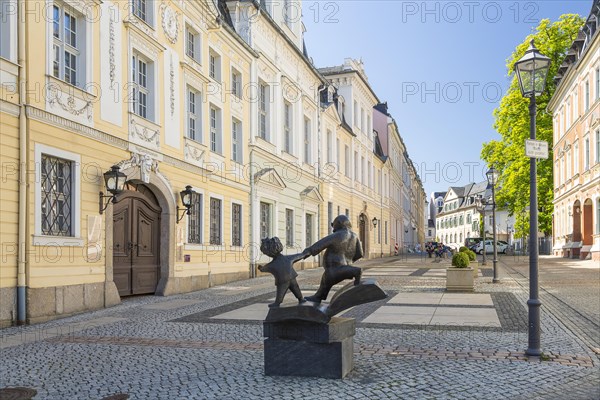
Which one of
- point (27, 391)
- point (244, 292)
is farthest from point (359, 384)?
point (244, 292)

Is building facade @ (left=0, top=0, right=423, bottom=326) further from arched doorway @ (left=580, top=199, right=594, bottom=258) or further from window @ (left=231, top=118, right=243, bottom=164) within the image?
arched doorway @ (left=580, top=199, right=594, bottom=258)

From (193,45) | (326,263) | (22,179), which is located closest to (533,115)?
(326,263)

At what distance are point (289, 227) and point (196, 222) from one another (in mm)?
9319

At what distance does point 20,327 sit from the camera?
32.2ft

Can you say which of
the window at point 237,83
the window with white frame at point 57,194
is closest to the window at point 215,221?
the window at point 237,83

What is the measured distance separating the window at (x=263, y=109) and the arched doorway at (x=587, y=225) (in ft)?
66.1

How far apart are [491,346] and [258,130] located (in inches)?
626

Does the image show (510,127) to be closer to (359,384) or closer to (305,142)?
(305,142)

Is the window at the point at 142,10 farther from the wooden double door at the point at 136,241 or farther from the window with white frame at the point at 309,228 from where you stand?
the window with white frame at the point at 309,228

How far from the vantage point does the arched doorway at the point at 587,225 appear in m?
33.6

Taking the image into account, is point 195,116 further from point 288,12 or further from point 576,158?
point 576,158

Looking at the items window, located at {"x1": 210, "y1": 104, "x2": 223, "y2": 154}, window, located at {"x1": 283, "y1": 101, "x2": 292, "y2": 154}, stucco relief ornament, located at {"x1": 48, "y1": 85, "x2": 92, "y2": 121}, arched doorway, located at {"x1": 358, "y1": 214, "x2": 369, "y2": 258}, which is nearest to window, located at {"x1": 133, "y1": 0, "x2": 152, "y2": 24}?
stucco relief ornament, located at {"x1": 48, "y1": 85, "x2": 92, "y2": 121}

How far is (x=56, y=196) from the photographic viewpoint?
11.3 m

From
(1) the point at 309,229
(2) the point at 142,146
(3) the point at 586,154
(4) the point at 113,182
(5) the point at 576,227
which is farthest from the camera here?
(5) the point at 576,227
